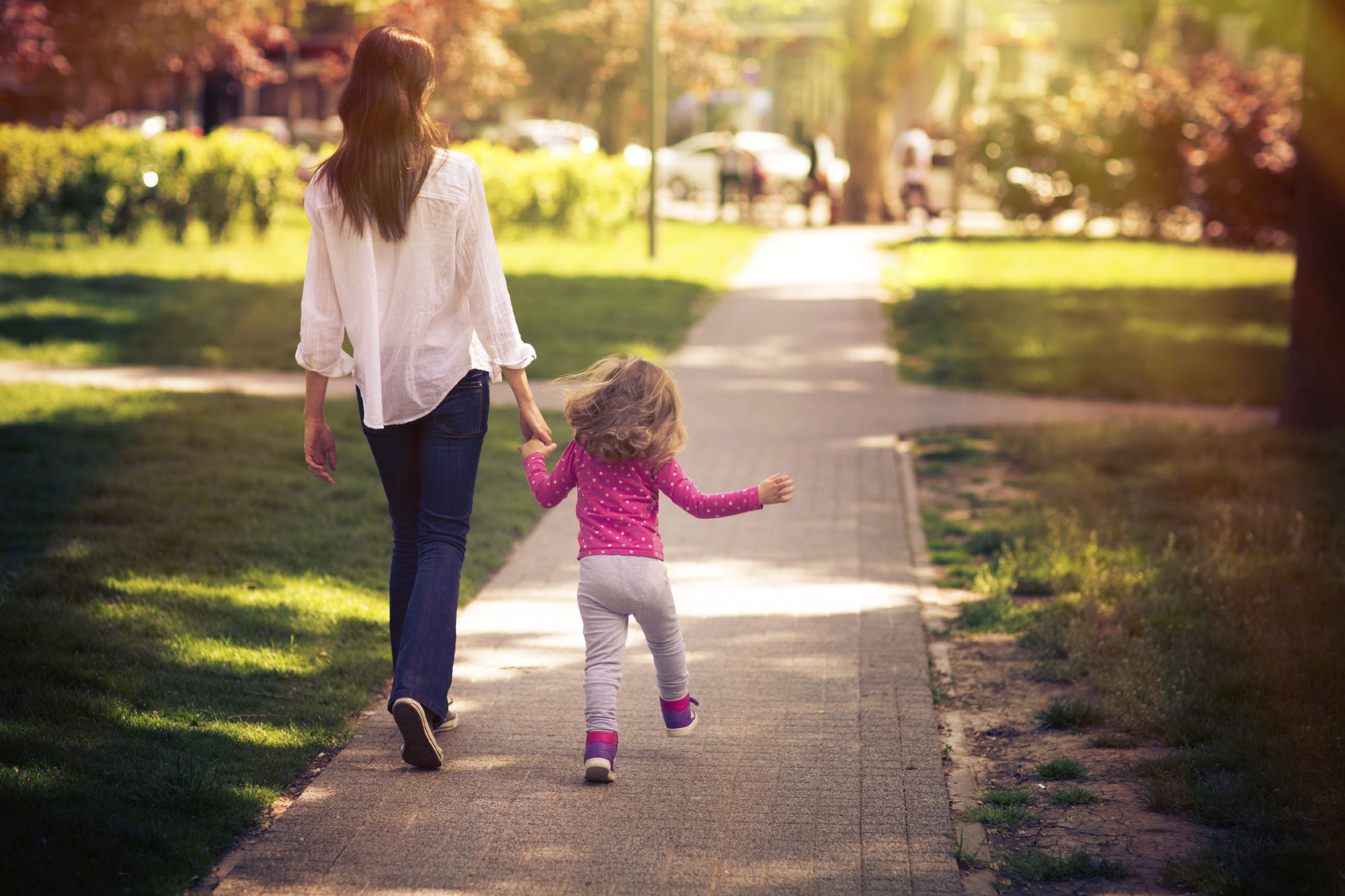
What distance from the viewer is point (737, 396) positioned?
1038 cm

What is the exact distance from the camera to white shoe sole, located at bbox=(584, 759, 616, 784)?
3752mm

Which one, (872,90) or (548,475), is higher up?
(872,90)

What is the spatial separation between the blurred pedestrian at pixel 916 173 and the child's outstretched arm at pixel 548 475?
2270 cm

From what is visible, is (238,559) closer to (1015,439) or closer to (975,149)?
(1015,439)

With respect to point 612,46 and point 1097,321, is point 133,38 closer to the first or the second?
point 612,46

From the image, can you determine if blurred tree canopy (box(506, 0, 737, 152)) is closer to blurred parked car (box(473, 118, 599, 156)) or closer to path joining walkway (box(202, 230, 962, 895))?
blurred parked car (box(473, 118, 599, 156))

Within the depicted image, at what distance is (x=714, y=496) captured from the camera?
3.52 m

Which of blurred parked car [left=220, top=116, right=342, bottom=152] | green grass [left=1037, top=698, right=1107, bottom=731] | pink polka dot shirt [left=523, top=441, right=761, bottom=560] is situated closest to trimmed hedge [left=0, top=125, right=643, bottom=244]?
blurred parked car [left=220, top=116, right=342, bottom=152]

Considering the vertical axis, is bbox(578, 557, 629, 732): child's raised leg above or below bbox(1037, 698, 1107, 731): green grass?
above

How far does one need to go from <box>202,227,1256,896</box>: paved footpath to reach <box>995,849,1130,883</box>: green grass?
17 centimetres

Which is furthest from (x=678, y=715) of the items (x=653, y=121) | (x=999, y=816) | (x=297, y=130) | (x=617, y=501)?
(x=297, y=130)

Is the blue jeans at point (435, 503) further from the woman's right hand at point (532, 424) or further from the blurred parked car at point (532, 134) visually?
the blurred parked car at point (532, 134)

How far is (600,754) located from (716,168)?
105ft

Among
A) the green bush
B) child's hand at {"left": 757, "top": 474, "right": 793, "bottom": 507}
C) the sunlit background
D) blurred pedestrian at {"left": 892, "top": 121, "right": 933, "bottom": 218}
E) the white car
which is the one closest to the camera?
child's hand at {"left": 757, "top": 474, "right": 793, "bottom": 507}
